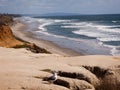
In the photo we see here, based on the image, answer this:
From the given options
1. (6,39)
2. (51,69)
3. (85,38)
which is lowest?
(85,38)

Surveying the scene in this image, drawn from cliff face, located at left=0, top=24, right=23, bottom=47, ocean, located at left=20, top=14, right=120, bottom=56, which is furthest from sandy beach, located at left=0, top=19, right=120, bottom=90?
ocean, located at left=20, top=14, right=120, bottom=56

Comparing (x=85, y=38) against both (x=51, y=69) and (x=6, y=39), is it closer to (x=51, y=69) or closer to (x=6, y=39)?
(x=6, y=39)

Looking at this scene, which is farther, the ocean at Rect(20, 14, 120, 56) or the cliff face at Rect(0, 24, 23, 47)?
the ocean at Rect(20, 14, 120, 56)

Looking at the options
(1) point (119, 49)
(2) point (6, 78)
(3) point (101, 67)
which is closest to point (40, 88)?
(2) point (6, 78)

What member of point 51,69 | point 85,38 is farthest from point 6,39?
point 51,69

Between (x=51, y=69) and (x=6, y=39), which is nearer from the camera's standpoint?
(x=51, y=69)

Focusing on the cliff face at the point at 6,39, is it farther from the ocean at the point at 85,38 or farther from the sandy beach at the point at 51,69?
the sandy beach at the point at 51,69

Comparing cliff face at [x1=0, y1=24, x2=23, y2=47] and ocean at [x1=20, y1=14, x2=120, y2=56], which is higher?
cliff face at [x1=0, y1=24, x2=23, y2=47]

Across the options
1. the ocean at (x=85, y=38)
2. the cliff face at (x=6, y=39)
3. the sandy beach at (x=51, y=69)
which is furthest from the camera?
the ocean at (x=85, y=38)

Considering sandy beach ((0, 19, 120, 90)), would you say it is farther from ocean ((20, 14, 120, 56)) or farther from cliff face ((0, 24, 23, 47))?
ocean ((20, 14, 120, 56))

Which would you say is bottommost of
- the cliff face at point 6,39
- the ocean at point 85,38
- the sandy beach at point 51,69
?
the ocean at point 85,38

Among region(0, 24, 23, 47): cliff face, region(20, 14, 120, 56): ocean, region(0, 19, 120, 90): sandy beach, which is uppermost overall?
region(0, 19, 120, 90): sandy beach

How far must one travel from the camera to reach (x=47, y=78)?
1179cm

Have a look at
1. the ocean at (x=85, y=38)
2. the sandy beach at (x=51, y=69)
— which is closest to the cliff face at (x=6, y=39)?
the ocean at (x=85, y=38)
